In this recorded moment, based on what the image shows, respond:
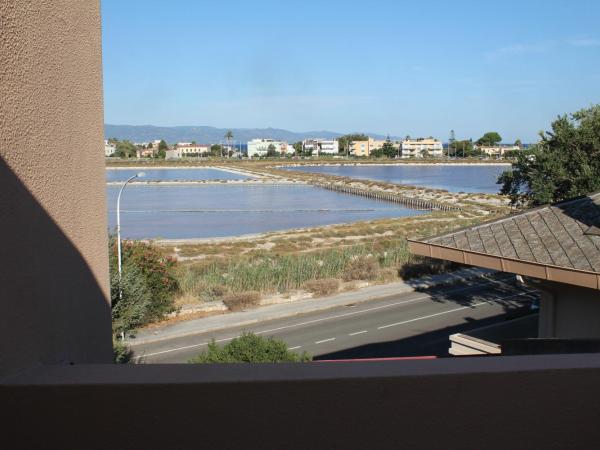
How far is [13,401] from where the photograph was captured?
207 cm

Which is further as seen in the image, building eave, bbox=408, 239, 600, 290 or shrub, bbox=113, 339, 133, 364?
shrub, bbox=113, 339, 133, 364

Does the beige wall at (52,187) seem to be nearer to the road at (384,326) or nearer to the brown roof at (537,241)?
the brown roof at (537,241)

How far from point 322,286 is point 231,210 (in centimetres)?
5165

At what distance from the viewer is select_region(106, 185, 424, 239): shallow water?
6059cm

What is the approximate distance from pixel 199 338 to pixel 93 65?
18.5m

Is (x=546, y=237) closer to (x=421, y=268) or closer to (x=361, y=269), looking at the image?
(x=361, y=269)

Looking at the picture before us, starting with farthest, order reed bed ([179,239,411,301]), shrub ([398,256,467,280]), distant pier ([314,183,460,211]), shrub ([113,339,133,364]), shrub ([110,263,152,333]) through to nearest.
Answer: distant pier ([314,183,460,211]), shrub ([398,256,467,280]), reed bed ([179,239,411,301]), shrub ([110,263,152,333]), shrub ([113,339,133,364])

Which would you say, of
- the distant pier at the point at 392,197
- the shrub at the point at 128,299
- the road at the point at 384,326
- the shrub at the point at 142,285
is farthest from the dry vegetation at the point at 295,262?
the distant pier at the point at 392,197

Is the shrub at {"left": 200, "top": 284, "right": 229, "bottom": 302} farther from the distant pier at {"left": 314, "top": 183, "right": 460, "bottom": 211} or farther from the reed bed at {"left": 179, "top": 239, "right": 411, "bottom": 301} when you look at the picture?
the distant pier at {"left": 314, "top": 183, "right": 460, "bottom": 211}

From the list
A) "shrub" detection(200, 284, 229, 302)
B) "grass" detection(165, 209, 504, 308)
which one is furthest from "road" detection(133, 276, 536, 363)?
"shrub" detection(200, 284, 229, 302)

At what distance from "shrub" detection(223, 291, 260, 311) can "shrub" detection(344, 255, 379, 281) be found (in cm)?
662

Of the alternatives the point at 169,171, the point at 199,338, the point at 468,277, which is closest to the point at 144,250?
the point at 199,338

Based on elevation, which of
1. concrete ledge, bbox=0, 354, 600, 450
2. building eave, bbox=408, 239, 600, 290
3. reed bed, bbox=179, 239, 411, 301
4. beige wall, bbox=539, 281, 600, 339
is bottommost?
reed bed, bbox=179, 239, 411, 301

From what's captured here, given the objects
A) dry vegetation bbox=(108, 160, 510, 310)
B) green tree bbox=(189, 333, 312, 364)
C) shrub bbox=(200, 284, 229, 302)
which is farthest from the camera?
dry vegetation bbox=(108, 160, 510, 310)
